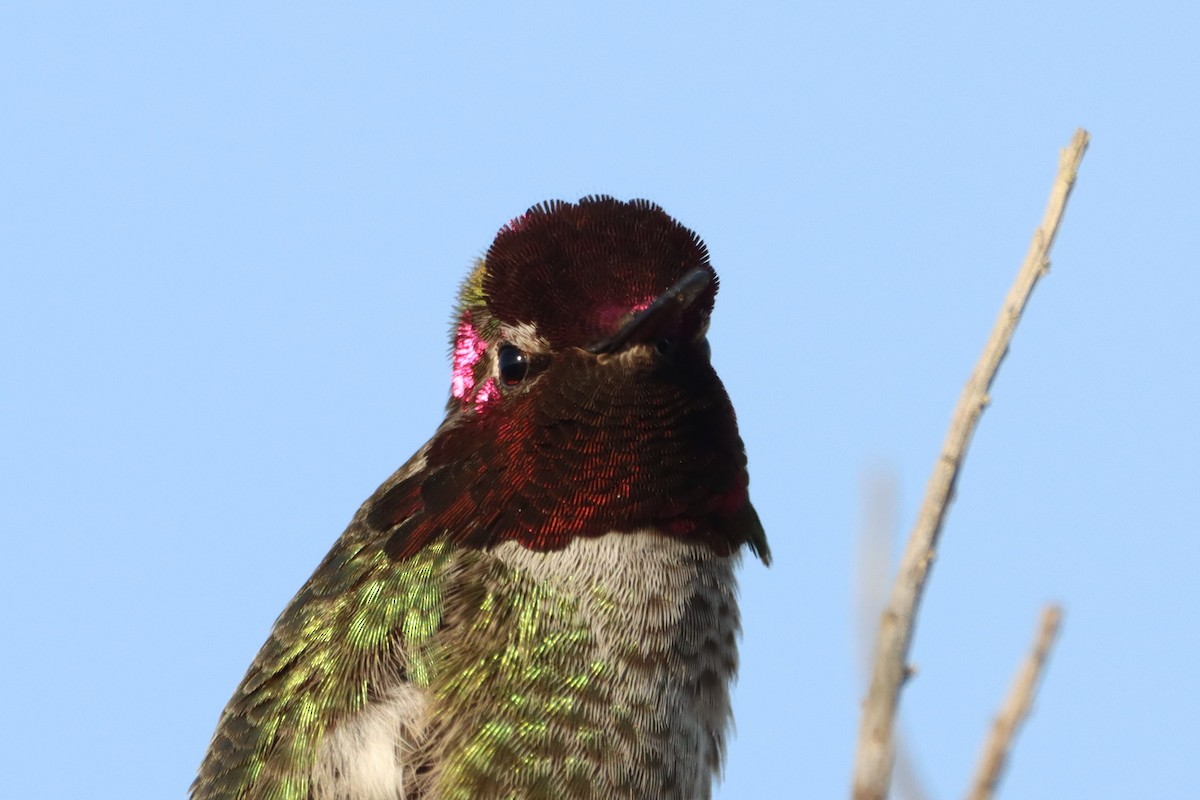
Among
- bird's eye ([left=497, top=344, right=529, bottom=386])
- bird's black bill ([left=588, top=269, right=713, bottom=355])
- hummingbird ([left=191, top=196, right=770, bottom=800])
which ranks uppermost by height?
bird's black bill ([left=588, top=269, right=713, bottom=355])

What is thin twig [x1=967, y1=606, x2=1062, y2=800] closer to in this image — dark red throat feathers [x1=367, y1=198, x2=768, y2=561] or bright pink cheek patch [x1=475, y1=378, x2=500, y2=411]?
dark red throat feathers [x1=367, y1=198, x2=768, y2=561]

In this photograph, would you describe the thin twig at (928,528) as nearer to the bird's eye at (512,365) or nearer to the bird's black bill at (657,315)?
the bird's black bill at (657,315)

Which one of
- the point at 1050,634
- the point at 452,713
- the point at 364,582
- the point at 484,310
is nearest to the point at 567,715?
the point at 452,713

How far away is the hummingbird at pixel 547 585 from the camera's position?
5086 millimetres

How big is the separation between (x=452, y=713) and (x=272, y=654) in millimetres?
831

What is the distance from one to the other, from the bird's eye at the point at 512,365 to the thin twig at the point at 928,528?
2.50 meters

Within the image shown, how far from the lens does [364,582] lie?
5.48 m

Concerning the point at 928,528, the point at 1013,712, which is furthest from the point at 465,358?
the point at 1013,712

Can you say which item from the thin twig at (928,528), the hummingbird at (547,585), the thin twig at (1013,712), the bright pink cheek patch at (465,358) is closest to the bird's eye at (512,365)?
the hummingbird at (547,585)

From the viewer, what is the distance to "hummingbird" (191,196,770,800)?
5.09 meters

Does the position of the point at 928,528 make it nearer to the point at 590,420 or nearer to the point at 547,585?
the point at 590,420

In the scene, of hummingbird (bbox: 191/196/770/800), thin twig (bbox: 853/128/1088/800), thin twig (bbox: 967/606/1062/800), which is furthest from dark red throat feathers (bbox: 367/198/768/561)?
thin twig (bbox: 967/606/1062/800)

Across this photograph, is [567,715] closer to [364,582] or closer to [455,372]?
[364,582]

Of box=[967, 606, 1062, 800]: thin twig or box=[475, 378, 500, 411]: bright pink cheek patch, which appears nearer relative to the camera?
box=[967, 606, 1062, 800]: thin twig
